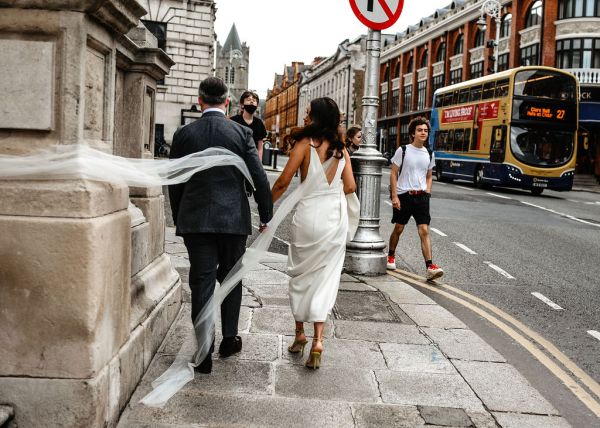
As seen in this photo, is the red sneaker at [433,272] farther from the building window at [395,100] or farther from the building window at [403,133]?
the building window at [395,100]

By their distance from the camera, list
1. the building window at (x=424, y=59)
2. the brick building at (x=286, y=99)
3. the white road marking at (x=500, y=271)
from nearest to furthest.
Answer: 1. the white road marking at (x=500, y=271)
2. the building window at (x=424, y=59)
3. the brick building at (x=286, y=99)

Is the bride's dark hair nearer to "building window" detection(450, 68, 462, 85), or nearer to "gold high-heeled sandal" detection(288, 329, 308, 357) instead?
"gold high-heeled sandal" detection(288, 329, 308, 357)

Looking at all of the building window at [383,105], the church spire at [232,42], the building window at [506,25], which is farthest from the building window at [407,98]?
the church spire at [232,42]

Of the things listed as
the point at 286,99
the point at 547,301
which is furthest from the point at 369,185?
the point at 286,99

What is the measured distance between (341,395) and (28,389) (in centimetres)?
168

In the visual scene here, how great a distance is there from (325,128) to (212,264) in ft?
3.95

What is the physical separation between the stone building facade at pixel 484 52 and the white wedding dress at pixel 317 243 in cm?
2139

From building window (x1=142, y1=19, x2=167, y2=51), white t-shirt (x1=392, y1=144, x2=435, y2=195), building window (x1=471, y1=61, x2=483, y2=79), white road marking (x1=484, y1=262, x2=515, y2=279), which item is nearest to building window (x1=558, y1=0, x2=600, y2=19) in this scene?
building window (x1=471, y1=61, x2=483, y2=79)

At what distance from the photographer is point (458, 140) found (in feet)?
92.7

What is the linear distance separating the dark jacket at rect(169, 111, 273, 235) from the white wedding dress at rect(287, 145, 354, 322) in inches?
19.1

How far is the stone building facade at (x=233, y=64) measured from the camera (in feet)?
385

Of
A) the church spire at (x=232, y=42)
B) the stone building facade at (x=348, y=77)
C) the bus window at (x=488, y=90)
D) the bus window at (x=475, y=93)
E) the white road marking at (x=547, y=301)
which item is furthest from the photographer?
the church spire at (x=232, y=42)

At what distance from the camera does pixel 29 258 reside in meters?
2.83

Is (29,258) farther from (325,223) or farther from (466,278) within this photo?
(466,278)
